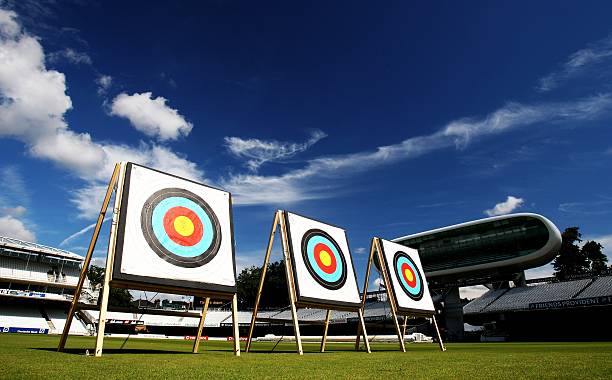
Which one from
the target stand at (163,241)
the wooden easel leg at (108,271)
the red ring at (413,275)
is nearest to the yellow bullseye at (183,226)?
the target stand at (163,241)

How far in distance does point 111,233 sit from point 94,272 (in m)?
70.5

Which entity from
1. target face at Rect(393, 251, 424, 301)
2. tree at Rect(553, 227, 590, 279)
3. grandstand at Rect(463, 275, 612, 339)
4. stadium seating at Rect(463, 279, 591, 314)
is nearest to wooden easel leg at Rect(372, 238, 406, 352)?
target face at Rect(393, 251, 424, 301)

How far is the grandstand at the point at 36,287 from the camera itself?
40000 mm

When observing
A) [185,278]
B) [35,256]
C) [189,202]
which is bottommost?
[185,278]

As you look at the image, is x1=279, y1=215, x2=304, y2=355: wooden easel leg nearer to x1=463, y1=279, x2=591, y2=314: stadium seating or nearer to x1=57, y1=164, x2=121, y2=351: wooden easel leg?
x1=57, y1=164, x2=121, y2=351: wooden easel leg

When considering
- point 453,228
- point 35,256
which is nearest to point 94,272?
point 35,256

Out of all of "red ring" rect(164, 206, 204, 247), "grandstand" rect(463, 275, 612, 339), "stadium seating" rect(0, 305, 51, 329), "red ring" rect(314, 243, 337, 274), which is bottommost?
"grandstand" rect(463, 275, 612, 339)

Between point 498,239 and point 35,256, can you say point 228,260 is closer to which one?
point 498,239

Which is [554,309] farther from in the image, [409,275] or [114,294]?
[114,294]

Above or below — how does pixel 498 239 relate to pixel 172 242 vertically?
above

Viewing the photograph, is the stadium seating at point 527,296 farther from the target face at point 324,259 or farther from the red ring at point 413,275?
the target face at point 324,259

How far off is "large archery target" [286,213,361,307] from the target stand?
7.59ft

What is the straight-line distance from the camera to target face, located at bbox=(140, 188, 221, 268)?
8461 millimetres

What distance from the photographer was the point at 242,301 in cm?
7769
